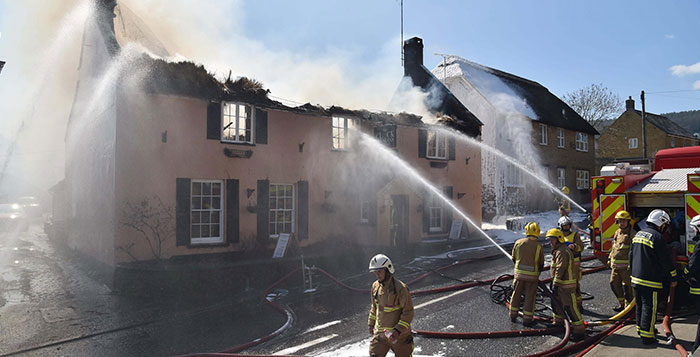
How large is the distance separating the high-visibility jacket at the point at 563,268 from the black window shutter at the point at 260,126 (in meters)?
9.37

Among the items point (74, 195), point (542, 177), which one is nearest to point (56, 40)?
point (74, 195)

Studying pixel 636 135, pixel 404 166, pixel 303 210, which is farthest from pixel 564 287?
pixel 636 135

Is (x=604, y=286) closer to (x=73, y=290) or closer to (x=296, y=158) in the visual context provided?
(x=296, y=158)

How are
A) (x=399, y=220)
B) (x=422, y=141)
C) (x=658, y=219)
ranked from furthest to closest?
(x=422, y=141) < (x=399, y=220) < (x=658, y=219)

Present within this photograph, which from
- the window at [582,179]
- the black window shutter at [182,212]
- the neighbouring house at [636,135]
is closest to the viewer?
the black window shutter at [182,212]

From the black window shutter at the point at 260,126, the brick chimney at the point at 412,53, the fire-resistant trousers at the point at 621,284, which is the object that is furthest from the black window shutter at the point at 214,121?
the brick chimney at the point at 412,53

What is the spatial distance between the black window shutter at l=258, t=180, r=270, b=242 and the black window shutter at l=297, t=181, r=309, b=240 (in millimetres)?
1143

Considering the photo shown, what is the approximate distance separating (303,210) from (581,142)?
2561cm

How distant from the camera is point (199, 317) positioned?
865 cm

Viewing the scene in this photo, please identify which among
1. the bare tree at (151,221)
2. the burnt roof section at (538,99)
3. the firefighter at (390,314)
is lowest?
the firefighter at (390,314)

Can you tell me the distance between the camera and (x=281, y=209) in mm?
14430

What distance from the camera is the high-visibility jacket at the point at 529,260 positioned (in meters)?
7.00

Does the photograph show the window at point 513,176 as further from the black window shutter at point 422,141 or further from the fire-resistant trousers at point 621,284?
the fire-resistant trousers at point 621,284

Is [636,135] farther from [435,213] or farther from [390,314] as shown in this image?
[390,314]
